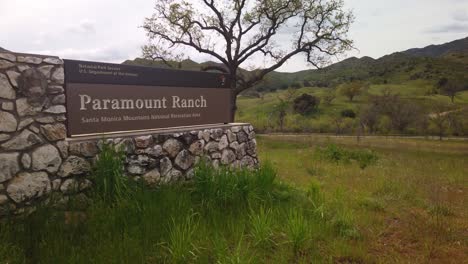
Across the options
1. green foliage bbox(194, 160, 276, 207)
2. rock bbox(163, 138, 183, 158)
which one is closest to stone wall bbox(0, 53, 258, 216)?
rock bbox(163, 138, 183, 158)

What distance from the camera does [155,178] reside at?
544cm

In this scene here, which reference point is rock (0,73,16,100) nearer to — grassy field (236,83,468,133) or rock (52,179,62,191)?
rock (52,179,62,191)

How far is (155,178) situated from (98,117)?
1268 millimetres

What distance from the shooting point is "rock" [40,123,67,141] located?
14.7ft

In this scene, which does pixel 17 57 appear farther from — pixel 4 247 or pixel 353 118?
pixel 353 118

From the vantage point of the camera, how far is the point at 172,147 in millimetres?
5859

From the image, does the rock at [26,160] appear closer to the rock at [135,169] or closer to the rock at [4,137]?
the rock at [4,137]

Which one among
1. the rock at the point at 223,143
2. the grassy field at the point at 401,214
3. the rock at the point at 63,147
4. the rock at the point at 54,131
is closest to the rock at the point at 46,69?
the rock at the point at 54,131

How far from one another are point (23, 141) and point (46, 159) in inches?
13.9

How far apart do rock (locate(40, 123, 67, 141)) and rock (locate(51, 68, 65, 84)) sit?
59cm

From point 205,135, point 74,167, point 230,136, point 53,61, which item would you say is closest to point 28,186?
point 74,167

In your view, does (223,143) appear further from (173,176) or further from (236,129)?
(173,176)

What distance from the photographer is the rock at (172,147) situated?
577cm

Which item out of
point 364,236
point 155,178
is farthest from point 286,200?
point 155,178
